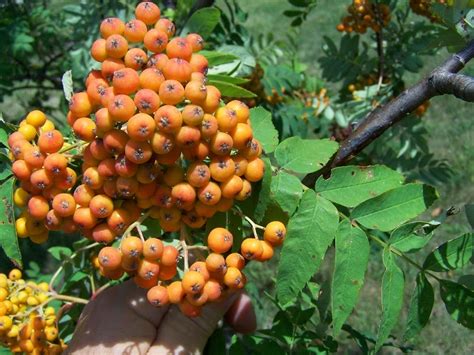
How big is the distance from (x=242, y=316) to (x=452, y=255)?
0.84m

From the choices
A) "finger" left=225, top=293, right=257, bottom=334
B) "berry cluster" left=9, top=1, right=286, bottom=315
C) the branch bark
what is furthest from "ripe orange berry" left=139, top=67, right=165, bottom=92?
"finger" left=225, top=293, right=257, bottom=334

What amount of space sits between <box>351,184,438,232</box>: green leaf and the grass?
83 cm

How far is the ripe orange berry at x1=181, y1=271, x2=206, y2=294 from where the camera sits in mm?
1250

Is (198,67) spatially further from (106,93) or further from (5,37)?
(5,37)

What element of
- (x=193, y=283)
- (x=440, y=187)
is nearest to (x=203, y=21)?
(x=193, y=283)

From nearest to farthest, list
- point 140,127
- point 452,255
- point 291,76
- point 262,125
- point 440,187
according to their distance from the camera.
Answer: point 140,127 → point 452,255 → point 262,125 → point 291,76 → point 440,187

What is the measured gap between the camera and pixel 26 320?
1.75 meters

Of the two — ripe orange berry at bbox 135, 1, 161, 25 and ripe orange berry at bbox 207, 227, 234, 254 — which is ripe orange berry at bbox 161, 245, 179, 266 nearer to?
ripe orange berry at bbox 207, 227, 234, 254

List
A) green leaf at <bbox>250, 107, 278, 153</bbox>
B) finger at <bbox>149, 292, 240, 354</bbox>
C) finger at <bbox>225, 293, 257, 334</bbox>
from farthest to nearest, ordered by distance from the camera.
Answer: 1. finger at <bbox>225, 293, 257, 334</bbox>
2. finger at <bbox>149, 292, 240, 354</bbox>
3. green leaf at <bbox>250, 107, 278, 153</bbox>

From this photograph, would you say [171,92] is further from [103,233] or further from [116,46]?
[103,233]

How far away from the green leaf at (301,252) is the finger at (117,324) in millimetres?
515

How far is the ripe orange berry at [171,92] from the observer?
3.92 ft

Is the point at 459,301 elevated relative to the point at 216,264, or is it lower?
lower

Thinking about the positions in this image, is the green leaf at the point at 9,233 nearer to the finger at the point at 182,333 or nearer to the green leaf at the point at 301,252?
the finger at the point at 182,333
